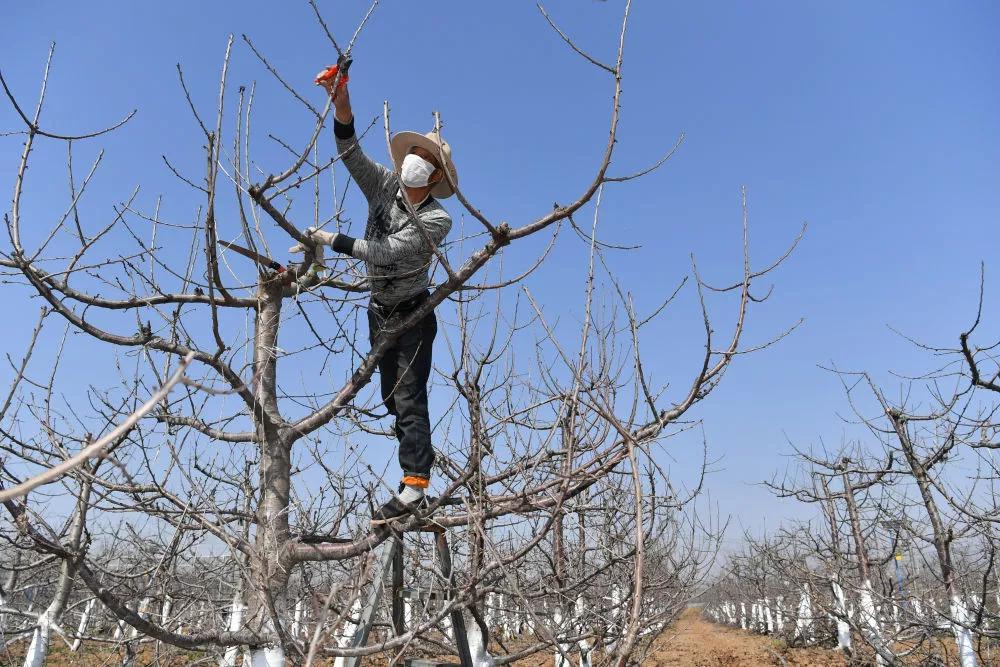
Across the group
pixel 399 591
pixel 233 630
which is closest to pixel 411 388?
pixel 399 591

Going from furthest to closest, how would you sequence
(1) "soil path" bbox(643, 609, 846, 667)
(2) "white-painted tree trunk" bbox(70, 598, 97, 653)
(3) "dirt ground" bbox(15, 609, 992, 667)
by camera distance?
(1) "soil path" bbox(643, 609, 846, 667), (3) "dirt ground" bbox(15, 609, 992, 667), (2) "white-painted tree trunk" bbox(70, 598, 97, 653)

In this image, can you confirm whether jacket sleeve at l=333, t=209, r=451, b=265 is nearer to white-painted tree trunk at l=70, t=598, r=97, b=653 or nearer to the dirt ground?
white-painted tree trunk at l=70, t=598, r=97, b=653

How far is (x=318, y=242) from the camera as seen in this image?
2.88 metres

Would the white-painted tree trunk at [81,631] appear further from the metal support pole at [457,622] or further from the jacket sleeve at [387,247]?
the jacket sleeve at [387,247]

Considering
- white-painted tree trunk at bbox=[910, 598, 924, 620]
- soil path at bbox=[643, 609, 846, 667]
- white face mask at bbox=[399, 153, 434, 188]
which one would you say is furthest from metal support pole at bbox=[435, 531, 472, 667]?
soil path at bbox=[643, 609, 846, 667]

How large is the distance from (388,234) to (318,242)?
1.07ft

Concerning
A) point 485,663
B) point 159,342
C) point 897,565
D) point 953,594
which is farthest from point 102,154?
point 897,565

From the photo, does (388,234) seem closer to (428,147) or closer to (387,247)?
(387,247)

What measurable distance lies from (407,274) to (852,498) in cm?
889

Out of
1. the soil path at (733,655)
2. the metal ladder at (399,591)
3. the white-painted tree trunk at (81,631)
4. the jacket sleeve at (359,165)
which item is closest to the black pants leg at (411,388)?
the metal ladder at (399,591)

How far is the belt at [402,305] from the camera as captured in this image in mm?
2955

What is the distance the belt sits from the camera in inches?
116

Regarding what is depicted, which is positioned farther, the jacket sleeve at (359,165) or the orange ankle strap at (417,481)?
the jacket sleeve at (359,165)

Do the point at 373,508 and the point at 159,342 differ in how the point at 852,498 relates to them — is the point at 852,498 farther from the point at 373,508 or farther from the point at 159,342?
the point at 159,342
